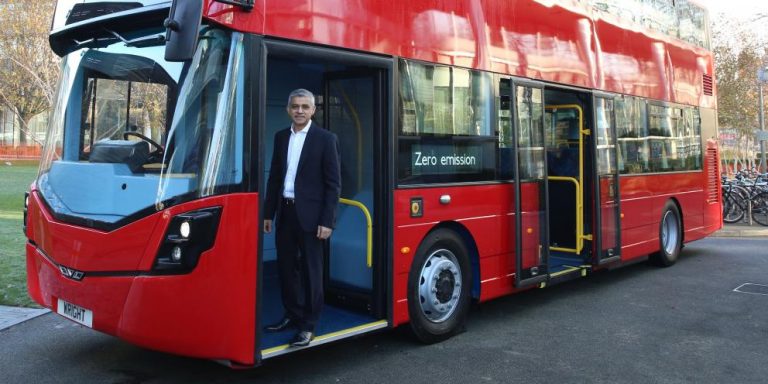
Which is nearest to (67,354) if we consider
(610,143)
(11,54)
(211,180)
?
(211,180)

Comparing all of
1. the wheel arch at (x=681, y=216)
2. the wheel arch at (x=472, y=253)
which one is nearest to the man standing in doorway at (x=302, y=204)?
the wheel arch at (x=472, y=253)

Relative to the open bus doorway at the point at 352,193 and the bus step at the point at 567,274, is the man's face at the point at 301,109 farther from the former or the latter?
the bus step at the point at 567,274

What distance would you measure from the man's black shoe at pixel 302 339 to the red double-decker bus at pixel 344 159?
0.10 meters

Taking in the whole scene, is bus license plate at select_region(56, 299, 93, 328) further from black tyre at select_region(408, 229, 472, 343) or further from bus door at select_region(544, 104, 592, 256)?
bus door at select_region(544, 104, 592, 256)

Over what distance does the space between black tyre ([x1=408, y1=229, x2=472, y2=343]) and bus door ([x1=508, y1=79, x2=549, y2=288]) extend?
0.76 meters

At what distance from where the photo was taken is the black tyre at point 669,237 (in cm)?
917

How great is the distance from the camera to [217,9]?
3809 millimetres

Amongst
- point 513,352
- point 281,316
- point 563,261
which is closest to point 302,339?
point 281,316

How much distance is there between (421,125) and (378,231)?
3.16 ft

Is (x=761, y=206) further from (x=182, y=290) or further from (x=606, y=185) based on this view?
(x=182, y=290)

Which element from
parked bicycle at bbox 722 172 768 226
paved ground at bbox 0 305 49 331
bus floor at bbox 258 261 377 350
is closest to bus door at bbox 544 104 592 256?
bus floor at bbox 258 261 377 350

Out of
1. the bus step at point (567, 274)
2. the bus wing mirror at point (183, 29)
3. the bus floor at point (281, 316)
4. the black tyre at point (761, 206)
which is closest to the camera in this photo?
the bus wing mirror at point (183, 29)

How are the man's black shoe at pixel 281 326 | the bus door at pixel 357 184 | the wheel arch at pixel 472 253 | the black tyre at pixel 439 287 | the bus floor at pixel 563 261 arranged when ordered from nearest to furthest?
1. the man's black shoe at pixel 281 326
2. the bus door at pixel 357 184
3. the black tyre at pixel 439 287
4. the wheel arch at pixel 472 253
5. the bus floor at pixel 563 261

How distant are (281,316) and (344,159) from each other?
4.68ft
